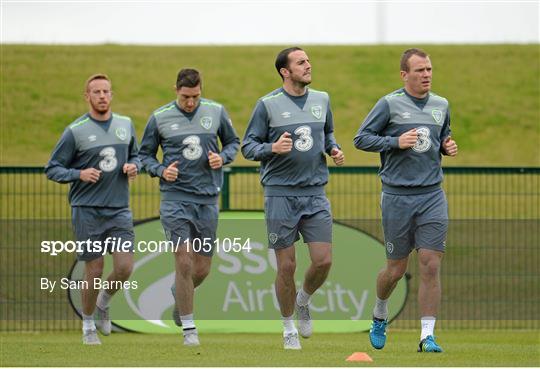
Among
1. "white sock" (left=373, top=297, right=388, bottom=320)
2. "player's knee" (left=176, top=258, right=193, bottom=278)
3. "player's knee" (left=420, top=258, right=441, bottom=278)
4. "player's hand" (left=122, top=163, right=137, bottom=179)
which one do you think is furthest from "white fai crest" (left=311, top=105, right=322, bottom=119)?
"player's hand" (left=122, top=163, right=137, bottom=179)

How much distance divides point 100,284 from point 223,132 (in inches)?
83.6

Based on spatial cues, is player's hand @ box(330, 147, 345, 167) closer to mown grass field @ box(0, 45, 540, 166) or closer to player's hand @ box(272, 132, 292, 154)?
player's hand @ box(272, 132, 292, 154)

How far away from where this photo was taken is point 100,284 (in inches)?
591

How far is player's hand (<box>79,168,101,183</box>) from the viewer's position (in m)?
14.3

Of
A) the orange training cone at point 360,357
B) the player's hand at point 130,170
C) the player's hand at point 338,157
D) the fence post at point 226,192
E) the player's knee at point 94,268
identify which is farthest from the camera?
the fence post at point 226,192

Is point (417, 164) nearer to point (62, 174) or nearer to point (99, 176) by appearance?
point (99, 176)

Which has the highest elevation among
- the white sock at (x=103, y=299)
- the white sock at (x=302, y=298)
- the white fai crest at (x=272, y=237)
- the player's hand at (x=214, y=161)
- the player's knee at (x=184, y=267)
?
the player's hand at (x=214, y=161)

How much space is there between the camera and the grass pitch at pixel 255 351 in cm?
1242

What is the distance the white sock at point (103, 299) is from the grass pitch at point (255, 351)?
40 cm

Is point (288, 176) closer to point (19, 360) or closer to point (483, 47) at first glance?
point (19, 360)

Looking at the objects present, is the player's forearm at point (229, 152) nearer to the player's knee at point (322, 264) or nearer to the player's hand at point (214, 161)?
the player's hand at point (214, 161)

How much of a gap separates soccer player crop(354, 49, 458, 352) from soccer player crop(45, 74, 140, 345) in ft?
9.16

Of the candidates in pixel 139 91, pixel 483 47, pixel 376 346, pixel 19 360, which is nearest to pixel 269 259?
pixel 376 346

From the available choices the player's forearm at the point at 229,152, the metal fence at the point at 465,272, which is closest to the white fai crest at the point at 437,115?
the player's forearm at the point at 229,152
